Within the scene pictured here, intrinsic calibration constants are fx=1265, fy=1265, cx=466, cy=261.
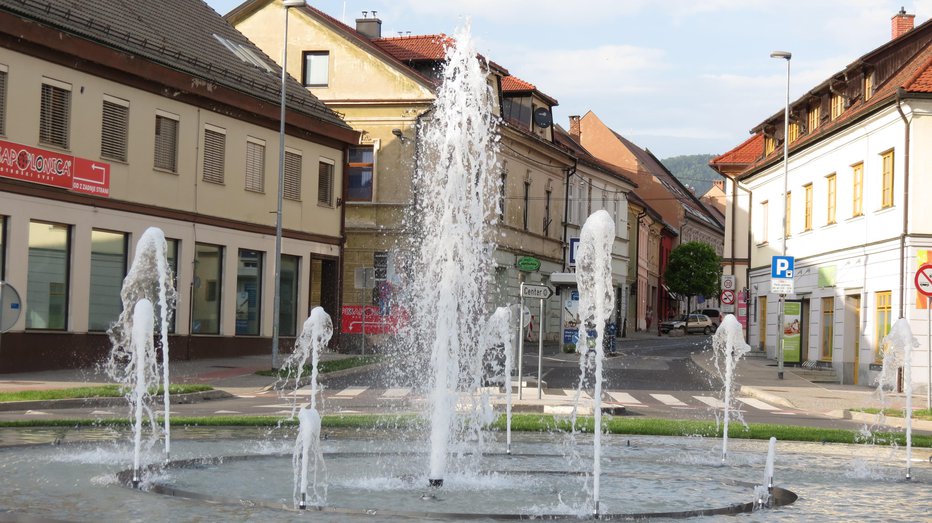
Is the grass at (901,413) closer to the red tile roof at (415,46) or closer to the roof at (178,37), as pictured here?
the roof at (178,37)

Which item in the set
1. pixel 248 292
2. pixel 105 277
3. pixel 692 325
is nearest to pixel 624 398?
pixel 105 277

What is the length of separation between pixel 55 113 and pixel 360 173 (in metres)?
20.4

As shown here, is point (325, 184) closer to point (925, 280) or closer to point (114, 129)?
point (114, 129)

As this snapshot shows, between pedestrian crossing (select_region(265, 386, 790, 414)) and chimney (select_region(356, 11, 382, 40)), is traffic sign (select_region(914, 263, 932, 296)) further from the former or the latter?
chimney (select_region(356, 11, 382, 40))

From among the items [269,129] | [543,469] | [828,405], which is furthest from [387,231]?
[543,469]

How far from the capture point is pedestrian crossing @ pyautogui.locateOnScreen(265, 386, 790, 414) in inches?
947

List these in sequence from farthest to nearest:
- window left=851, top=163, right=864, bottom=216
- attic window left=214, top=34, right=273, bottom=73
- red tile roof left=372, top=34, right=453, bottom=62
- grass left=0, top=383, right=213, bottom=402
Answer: red tile roof left=372, top=34, right=453, bottom=62, attic window left=214, top=34, right=273, bottom=73, window left=851, top=163, right=864, bottom=216, grass left=0, top=383, right=213, bottom=402

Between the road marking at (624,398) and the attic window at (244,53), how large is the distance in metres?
17.4

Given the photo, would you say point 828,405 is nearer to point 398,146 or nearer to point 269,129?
point 269,129

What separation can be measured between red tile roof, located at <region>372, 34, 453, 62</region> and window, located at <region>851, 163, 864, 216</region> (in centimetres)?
2014

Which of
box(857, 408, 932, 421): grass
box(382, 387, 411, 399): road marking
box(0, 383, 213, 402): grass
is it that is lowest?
box(382, 387, 411, 399): road marking

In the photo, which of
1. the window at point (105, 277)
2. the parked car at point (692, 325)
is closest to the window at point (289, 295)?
the window at point (105, 277)

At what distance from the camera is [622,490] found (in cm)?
1059

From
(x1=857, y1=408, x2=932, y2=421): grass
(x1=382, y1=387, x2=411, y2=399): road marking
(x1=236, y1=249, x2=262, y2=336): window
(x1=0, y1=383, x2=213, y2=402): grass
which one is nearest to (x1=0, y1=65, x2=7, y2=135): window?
(x1=0, y1=383, x2=213, y2=402): grass
